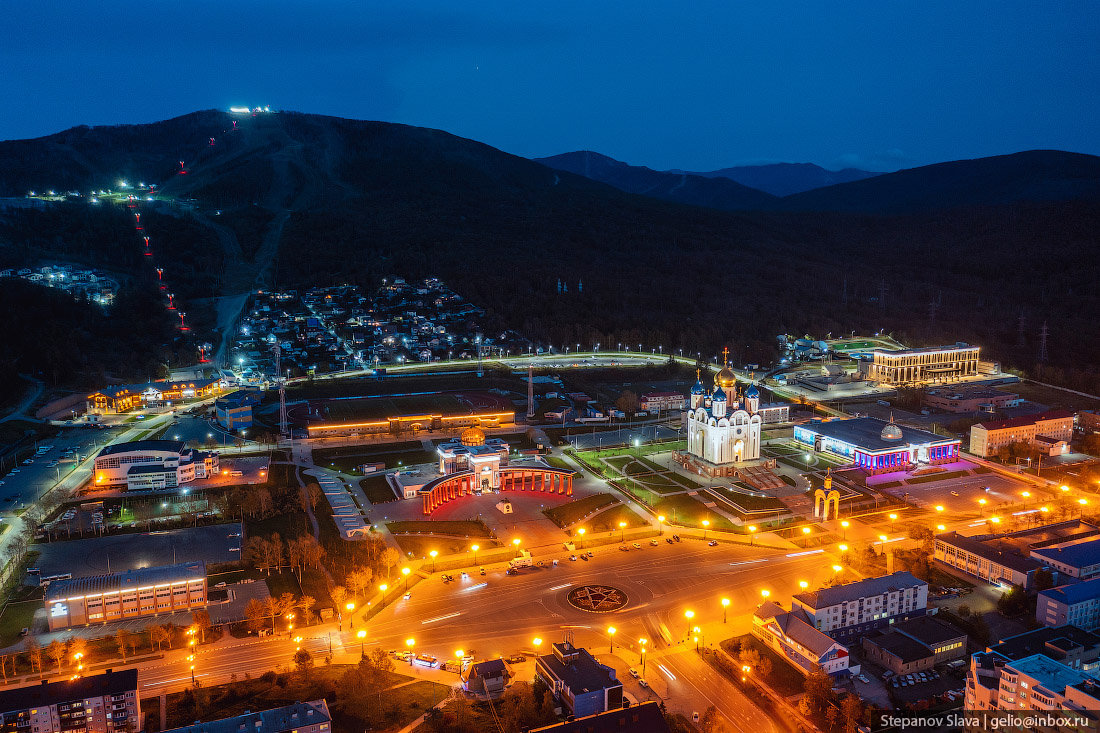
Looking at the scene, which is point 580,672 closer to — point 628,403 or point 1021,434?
point 628,403

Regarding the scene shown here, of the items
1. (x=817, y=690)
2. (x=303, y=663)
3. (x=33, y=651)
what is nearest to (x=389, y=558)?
(x=303, y=663)

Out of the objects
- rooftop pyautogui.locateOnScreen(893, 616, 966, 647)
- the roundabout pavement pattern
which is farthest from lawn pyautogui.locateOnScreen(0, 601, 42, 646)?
rooftop pyautogui.locateOnScreen(893, 616, 966, 647)

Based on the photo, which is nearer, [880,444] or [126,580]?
[126,580]

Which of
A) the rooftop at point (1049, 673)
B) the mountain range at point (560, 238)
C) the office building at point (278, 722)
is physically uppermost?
the mountain range at point (560, 238)

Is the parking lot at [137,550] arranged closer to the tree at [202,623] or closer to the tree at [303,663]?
the tree at [202,623]

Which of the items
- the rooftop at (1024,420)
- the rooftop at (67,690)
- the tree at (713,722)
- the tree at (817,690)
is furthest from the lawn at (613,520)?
the rooftop at (1024,420)

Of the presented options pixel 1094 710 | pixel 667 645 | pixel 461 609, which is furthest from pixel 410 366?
pixel 1094 710

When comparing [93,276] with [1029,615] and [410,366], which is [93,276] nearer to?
[410,366]
